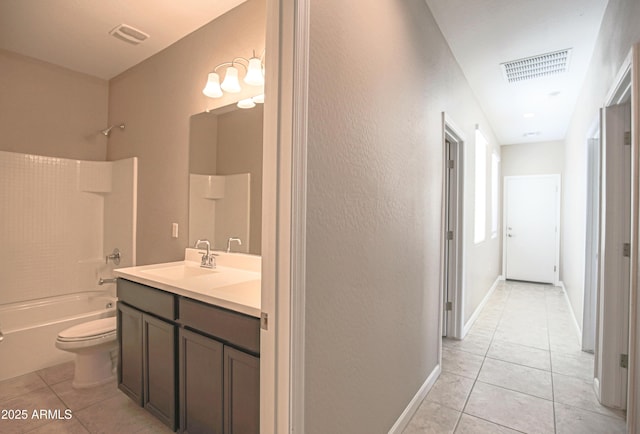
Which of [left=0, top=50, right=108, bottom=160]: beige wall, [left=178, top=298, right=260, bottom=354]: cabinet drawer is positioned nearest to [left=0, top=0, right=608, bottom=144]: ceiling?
[left=0, top=50, right=108, bottom=160]: beige wall

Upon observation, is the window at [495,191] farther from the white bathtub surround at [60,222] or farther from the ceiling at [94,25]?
the white bathtub surround at [60,222]

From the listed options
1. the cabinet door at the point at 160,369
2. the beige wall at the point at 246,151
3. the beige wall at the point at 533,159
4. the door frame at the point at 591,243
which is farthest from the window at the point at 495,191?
the cabinet door at the point at 160,369

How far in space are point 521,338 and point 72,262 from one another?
15.3ft

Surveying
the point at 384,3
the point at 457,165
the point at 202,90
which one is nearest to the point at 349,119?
the point at 384,3

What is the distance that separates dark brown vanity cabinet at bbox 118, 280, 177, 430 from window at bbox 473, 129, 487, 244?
133 inches

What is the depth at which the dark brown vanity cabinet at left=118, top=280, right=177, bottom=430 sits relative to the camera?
5.47 ft

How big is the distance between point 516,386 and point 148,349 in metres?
2.57

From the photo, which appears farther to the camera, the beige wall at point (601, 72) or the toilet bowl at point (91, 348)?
the toilet bowl at point (91, 348)

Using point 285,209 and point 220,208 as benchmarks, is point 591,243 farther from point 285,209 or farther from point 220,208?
point 220,208

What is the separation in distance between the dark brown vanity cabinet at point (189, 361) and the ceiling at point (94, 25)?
192cm

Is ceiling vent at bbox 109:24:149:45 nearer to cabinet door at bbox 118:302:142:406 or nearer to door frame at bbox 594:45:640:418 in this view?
cabinet door at bbox 118:302:142:406

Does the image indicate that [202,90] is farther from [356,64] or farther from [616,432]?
[616,432]

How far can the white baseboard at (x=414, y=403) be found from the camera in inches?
70.2

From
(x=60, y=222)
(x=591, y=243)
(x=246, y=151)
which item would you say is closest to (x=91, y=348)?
(x=60, y=222)
